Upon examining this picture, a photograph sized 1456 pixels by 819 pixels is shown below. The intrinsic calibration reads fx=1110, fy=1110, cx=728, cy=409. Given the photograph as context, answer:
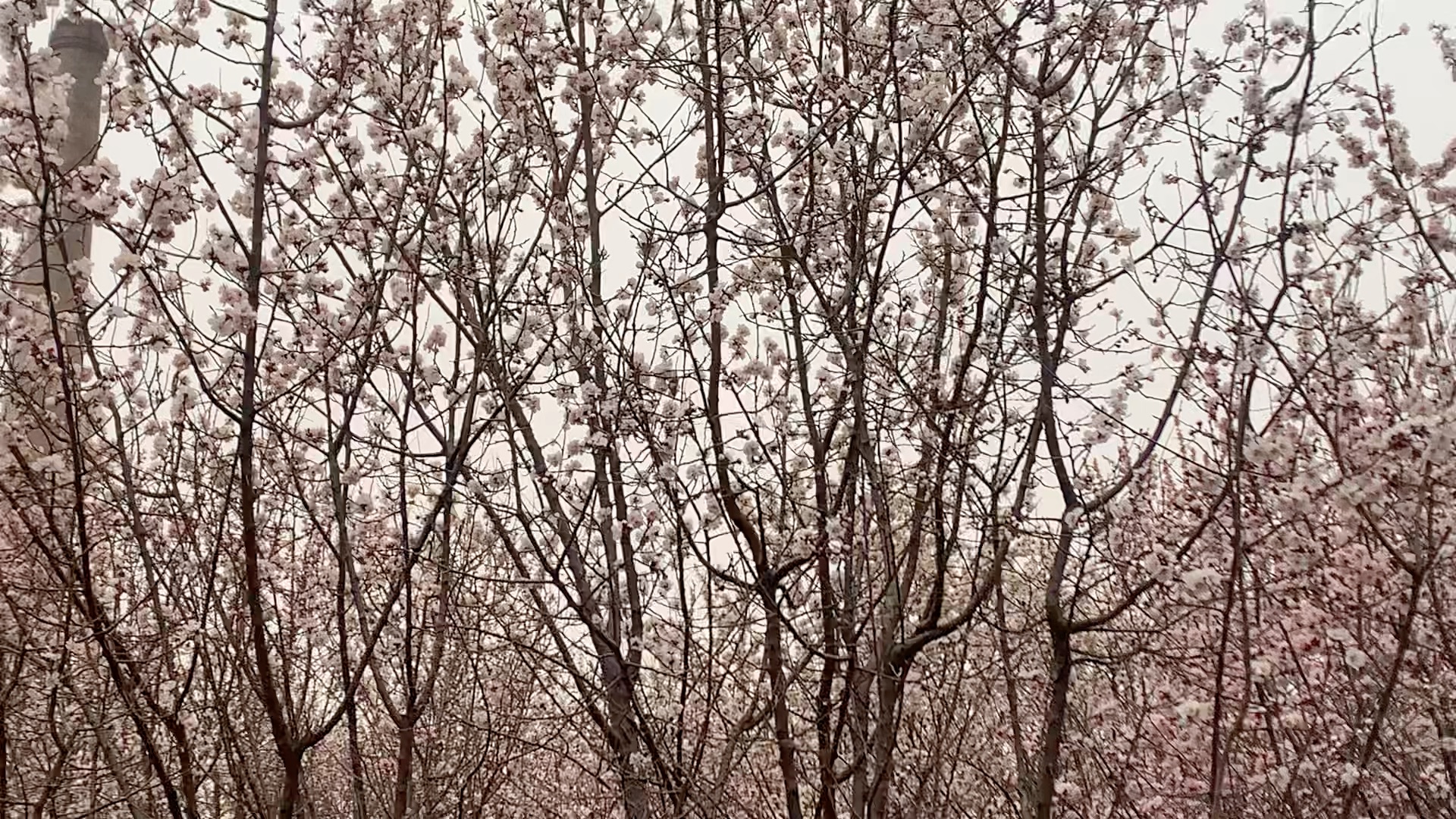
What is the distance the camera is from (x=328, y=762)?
6.77m

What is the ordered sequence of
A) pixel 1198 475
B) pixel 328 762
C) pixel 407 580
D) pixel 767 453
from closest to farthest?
pixel 407 580
pixel 1198 475
pixel 767 453
pixel 328 762

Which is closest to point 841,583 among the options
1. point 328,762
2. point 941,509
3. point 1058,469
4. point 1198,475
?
point 941,509

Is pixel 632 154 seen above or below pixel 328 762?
above

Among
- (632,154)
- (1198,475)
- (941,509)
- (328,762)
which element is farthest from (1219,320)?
(328,762)

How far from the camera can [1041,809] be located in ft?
10.8

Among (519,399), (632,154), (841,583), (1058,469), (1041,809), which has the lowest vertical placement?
(1041,809)

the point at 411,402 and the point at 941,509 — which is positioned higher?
the point at 411,402

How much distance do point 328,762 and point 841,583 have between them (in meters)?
4.47

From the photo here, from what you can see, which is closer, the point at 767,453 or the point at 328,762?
the point at 767,453

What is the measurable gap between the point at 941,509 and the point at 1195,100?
1385 millimetres

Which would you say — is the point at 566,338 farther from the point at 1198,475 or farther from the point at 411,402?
the point at 1198,475

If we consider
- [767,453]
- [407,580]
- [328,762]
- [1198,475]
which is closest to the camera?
[407,580]

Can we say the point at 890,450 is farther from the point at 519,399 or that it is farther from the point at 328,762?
the point at 328,762

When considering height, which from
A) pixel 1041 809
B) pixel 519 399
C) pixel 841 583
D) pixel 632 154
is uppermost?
pixel 632 154
